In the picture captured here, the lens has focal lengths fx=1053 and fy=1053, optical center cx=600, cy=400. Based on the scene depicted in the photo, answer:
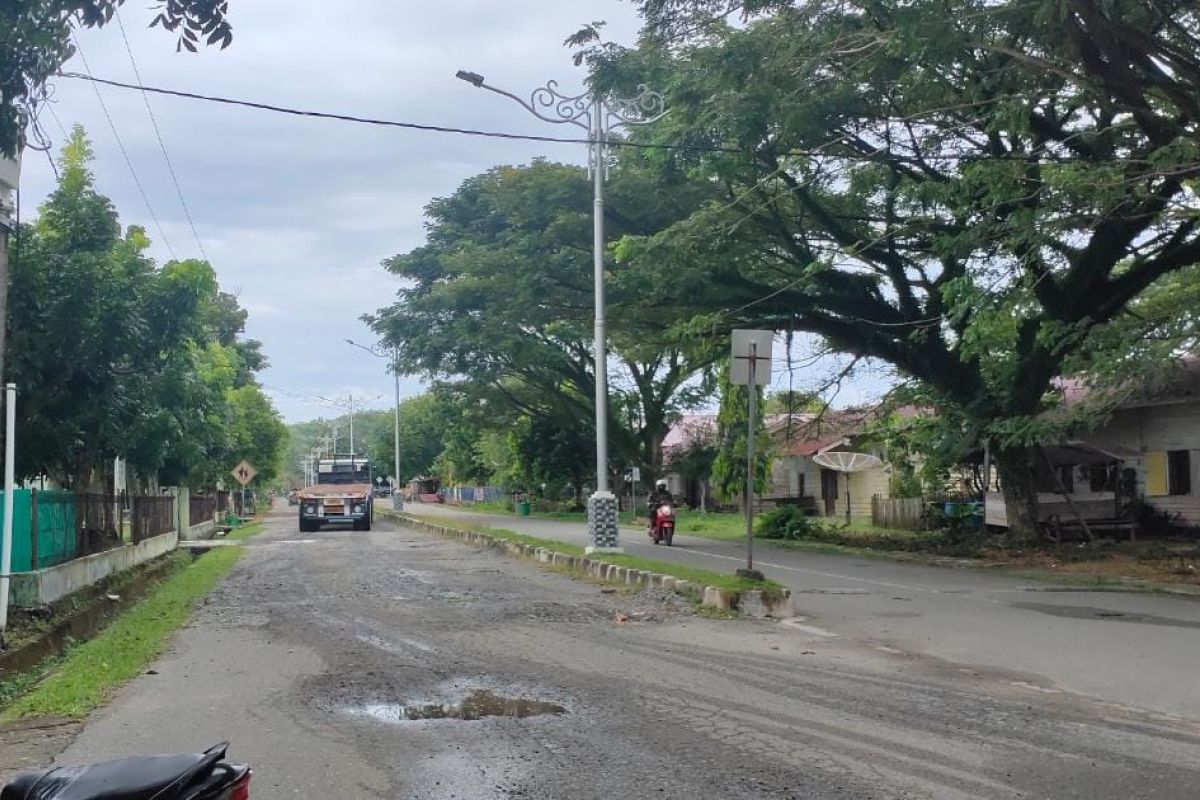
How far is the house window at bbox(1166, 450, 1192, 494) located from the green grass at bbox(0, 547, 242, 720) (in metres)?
21.9

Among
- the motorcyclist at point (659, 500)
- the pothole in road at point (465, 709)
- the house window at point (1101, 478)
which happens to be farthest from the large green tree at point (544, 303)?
the pothole in road at point (465, 709)

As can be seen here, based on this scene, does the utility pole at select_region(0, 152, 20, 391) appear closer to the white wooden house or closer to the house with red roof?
the white wooden house

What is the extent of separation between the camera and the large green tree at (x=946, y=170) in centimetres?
1341

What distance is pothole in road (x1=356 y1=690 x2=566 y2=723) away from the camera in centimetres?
698

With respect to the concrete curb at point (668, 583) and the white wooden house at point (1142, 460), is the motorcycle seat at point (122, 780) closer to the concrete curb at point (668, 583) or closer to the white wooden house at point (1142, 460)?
the concrete curb at point (668, 583)

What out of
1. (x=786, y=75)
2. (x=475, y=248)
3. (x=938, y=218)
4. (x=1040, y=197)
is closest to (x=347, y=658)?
(x=786, y=75)

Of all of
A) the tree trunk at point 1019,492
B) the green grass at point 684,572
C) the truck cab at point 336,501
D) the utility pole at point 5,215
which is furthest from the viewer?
the truck cab at point 336,501

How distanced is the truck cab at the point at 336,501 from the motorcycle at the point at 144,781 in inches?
1384

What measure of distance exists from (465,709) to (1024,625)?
7.10 meters

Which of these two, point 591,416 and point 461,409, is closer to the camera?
point 591,416

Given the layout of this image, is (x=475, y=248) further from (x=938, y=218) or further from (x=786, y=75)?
(x=786, y=75)

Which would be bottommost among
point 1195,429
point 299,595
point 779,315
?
point 299,595

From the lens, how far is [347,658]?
366 inches

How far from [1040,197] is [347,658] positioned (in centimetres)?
1203
